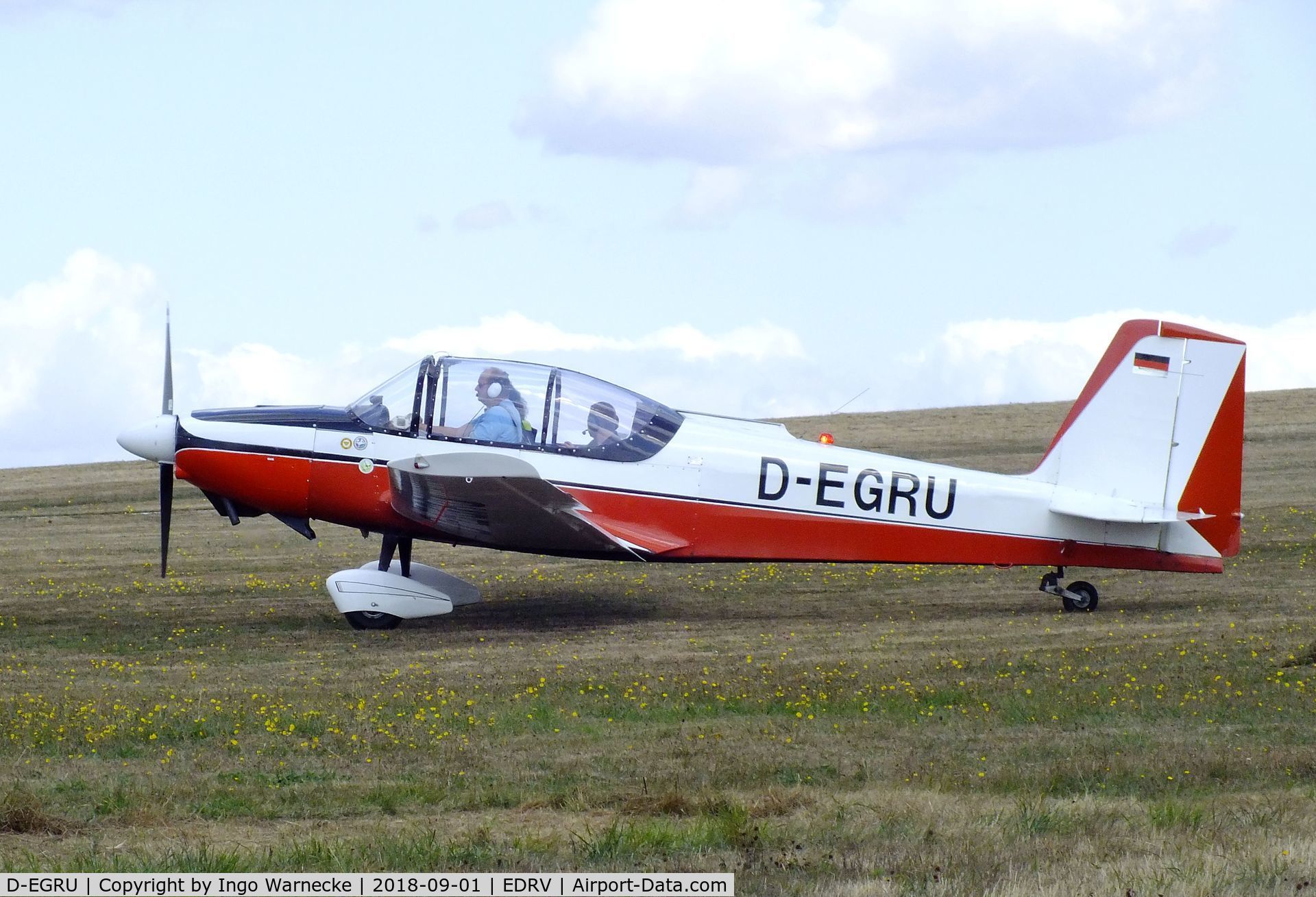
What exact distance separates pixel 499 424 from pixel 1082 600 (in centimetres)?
581

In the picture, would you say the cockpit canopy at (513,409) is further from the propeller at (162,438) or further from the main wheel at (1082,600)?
the main wheel at (1082,600)

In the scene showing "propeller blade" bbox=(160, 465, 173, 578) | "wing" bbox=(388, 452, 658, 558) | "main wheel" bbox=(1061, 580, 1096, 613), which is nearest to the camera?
"wing" bbox=(388, 452, 658, 558)

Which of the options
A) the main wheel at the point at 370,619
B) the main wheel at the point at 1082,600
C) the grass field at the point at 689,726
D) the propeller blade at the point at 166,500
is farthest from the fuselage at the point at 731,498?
the main wheel at the point at 370,619

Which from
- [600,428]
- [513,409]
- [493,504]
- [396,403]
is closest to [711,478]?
[600,428]

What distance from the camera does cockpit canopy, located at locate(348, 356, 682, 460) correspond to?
11938 mm

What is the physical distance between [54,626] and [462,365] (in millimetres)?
4588

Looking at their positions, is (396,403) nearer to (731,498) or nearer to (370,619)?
(370,619)

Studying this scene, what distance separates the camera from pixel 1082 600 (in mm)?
12375

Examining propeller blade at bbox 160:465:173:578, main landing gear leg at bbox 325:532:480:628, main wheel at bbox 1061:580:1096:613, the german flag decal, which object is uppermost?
the german flag decal

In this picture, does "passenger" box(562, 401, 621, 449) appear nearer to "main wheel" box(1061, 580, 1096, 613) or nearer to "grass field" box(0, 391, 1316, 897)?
"grass field" box(0, 391, 1316, 897)

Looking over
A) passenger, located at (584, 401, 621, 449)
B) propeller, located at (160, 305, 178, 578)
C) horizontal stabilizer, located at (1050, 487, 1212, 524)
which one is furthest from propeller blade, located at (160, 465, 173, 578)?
horizontal stabilizer, located at (1050, 487, 1212, 524)

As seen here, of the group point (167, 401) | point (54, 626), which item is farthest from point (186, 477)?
point (54, 626)

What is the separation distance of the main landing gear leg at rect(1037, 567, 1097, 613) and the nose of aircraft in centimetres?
846

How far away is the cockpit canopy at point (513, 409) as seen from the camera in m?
11.9
